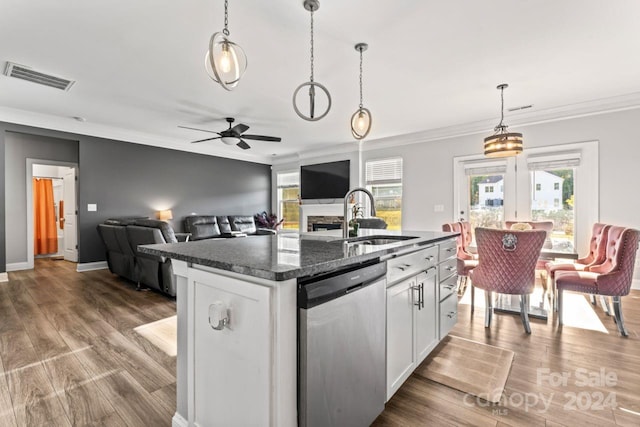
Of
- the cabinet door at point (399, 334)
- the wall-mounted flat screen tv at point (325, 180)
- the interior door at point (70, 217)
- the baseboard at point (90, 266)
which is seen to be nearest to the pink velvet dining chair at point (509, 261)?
the cabinet door at point (399, 334)

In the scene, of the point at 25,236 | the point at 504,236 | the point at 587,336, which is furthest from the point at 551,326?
the point at 25,236

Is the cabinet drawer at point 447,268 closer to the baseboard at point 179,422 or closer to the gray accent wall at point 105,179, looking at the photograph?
the baseboard at point 179,422

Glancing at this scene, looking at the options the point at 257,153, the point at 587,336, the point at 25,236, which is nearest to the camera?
the point at 587,336

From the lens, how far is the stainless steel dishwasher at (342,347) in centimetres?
105

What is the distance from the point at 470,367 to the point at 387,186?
15.3 feet

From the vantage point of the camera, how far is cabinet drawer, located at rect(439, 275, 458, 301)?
223 cm

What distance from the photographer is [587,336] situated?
8.26 feet

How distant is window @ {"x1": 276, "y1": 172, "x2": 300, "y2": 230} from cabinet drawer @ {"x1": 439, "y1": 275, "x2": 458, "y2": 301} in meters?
5.87

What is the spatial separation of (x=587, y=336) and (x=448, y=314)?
4.17ft

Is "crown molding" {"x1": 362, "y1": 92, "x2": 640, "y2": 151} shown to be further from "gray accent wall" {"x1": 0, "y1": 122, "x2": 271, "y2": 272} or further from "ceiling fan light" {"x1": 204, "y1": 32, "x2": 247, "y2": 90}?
"ceiling fan light" {"x1": 204, "y1": 32, "x2": 247, "y2": 90}

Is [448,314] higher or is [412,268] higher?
[412,268]

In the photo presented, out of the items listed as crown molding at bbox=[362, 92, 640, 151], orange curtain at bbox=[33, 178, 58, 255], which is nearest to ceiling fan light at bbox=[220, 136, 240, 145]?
crown molding at bbox=[362, 92, 640, 151]

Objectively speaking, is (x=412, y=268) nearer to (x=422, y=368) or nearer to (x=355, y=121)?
(x=422, y=368)

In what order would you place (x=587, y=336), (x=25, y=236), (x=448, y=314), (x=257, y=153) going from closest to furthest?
(x=448, y=314) → (x=587, y=336) → (x=25, y=236) → (x=257, y=153)
